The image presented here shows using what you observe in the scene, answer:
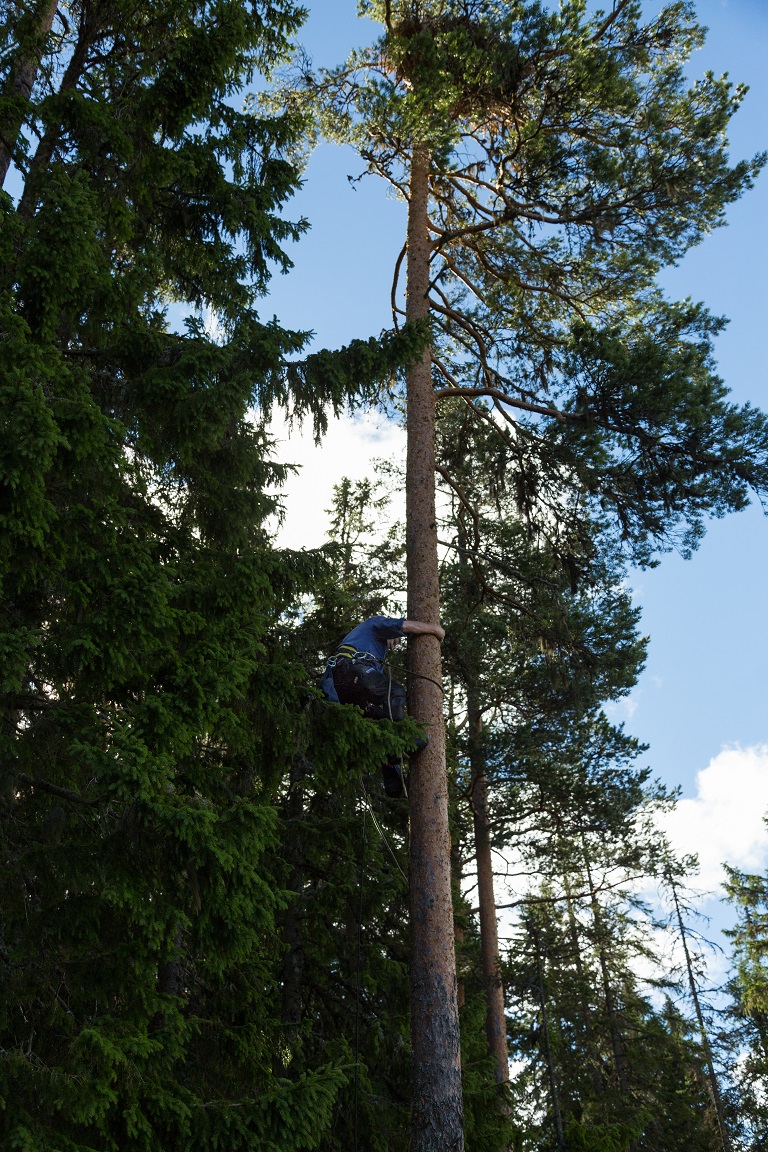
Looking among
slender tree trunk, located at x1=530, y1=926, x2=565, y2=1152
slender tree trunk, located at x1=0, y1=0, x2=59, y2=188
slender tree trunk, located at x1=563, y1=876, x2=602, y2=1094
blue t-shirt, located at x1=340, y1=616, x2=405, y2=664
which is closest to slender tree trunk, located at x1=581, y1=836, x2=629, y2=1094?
slender tree trunk, located at x1=563, y1=876, x2=602, y2=1094

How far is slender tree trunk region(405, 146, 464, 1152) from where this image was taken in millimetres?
6434

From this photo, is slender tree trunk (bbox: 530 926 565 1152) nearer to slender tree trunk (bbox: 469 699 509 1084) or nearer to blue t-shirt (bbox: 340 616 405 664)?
slender tree trunk (bbox: 469 699 509 1084)

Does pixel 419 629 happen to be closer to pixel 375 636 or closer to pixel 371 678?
pixel 375 636

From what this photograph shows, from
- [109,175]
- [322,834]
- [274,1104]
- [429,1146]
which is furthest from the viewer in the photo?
[322,834]

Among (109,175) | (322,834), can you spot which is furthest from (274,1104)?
(109,175)

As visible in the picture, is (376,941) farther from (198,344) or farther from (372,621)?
(198,344)

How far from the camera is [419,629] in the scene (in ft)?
26.2

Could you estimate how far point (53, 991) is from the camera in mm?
5668

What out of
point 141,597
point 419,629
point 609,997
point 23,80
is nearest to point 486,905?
point 419,629

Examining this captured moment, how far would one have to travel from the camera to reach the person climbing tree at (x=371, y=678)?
7371 millimetres

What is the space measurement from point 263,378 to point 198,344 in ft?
2.01

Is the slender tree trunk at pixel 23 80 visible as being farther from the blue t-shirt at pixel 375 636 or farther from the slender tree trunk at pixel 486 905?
the slender tree trunk at pixel 486 905

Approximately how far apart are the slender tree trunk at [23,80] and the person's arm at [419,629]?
4.91 metres

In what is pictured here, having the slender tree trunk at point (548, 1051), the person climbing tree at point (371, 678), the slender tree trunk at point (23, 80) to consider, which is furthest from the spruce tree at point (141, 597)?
the slender tree trunk at point (548, 1051)
